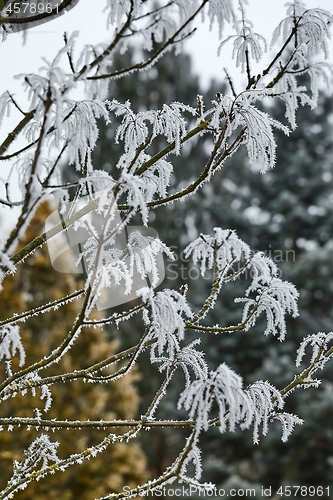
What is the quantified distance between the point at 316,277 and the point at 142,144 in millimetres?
7969

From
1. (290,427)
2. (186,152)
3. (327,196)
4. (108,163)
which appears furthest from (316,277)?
(290,427)

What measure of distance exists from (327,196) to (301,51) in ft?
28.7

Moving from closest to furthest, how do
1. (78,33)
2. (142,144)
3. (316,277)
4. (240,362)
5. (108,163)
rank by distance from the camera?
(78,33) → (142,144) → (316,277) → (240,362) → (108,163)

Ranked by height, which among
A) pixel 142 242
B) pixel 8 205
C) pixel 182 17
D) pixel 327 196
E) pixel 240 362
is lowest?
pixel 142 242

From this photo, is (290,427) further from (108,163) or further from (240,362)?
(108,163)

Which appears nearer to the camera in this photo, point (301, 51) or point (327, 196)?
point (301, 51)

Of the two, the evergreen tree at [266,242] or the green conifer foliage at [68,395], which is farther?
the evergreen tree at [266,242]

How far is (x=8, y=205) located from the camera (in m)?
1.42

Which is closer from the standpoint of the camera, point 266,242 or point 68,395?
point 68,395

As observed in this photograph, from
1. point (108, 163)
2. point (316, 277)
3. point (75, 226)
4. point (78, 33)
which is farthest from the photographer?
point (108, 163)

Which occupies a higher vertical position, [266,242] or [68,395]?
[266,242]

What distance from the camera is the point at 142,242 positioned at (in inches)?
54.1

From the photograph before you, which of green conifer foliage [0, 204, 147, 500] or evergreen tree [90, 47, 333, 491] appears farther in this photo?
evergreen tree [90, 47, 333, 491]

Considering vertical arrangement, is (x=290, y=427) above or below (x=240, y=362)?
below
